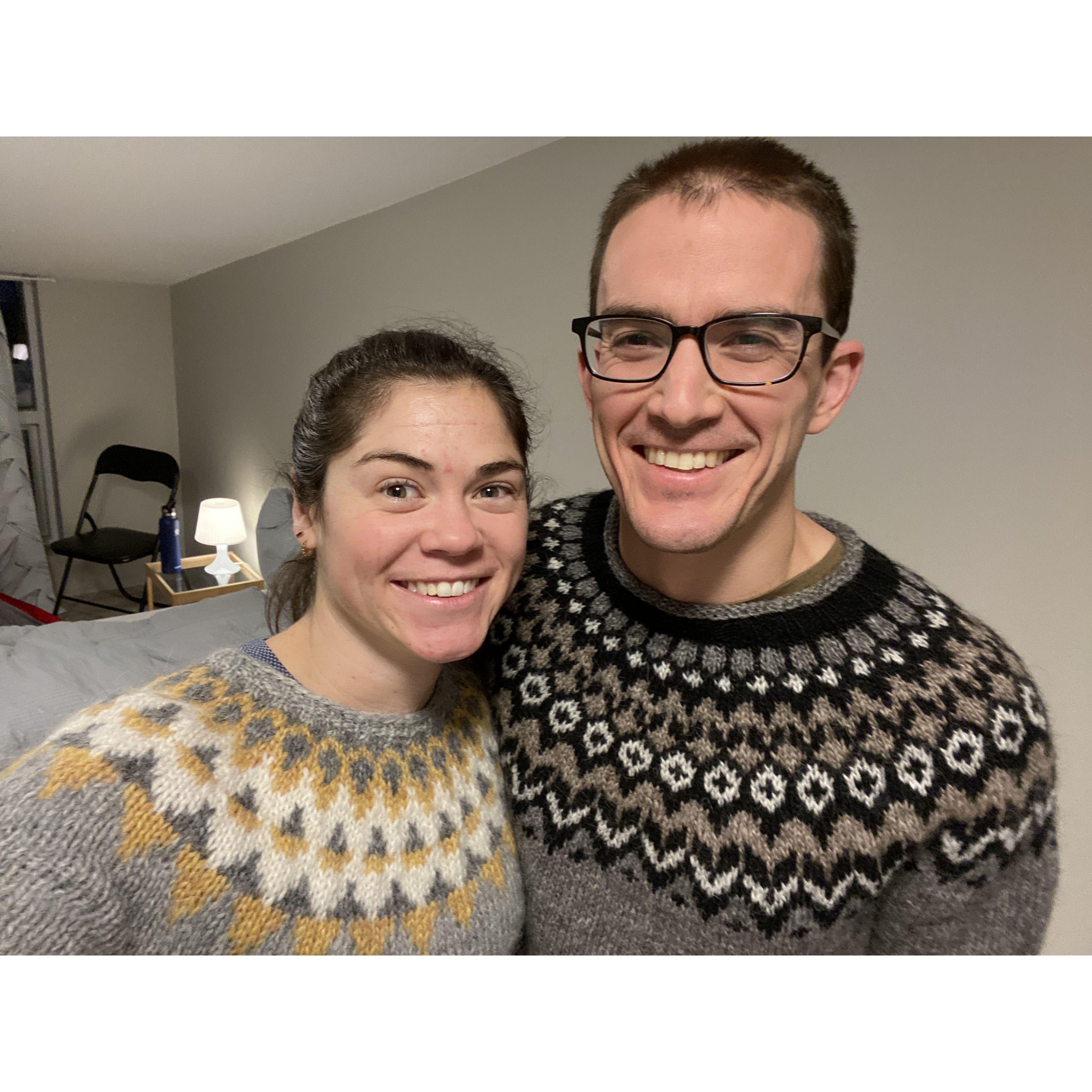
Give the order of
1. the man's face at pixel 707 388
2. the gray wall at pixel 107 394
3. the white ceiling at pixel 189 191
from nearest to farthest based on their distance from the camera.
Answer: the man's face at pixel 707 388 → the white ceiling at pixel 189 191 → the gray wall at pixel 107 394

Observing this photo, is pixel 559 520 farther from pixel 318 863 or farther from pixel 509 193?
pixel 318 863

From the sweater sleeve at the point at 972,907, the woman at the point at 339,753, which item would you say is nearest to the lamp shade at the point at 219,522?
the woman at the point at 339,753

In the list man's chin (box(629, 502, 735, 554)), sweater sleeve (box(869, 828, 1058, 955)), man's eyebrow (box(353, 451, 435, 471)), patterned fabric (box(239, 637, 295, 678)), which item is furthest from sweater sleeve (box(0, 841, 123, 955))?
sweater sleeve (box(869, 828, 1058, 955))

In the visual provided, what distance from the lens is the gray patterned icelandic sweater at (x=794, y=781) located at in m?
0.76

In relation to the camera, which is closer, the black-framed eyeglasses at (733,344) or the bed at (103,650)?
the black-framed eyeglasses at (733,344)

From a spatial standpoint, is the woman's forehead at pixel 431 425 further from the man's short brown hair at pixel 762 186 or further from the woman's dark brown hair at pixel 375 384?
the man's short brown hair at pixel 762 186

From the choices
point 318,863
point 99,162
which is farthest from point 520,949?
point 99,162

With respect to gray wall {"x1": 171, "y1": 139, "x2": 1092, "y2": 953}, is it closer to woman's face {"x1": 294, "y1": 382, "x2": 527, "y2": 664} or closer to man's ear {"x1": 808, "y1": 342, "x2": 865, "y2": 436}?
man's ear {"x1": 808, "y1": 342, "x2": 865, "y2": 436}

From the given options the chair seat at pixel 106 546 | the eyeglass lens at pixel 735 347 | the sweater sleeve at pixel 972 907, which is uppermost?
the eyeglass lens at pixel 735 347

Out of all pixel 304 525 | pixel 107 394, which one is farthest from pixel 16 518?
pixel 304 525

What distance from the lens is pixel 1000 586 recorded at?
0.91 metres

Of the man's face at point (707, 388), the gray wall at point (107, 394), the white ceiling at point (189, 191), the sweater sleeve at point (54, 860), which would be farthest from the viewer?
the gray wall at point (107, 394)

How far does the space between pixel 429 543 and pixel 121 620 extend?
58cm
